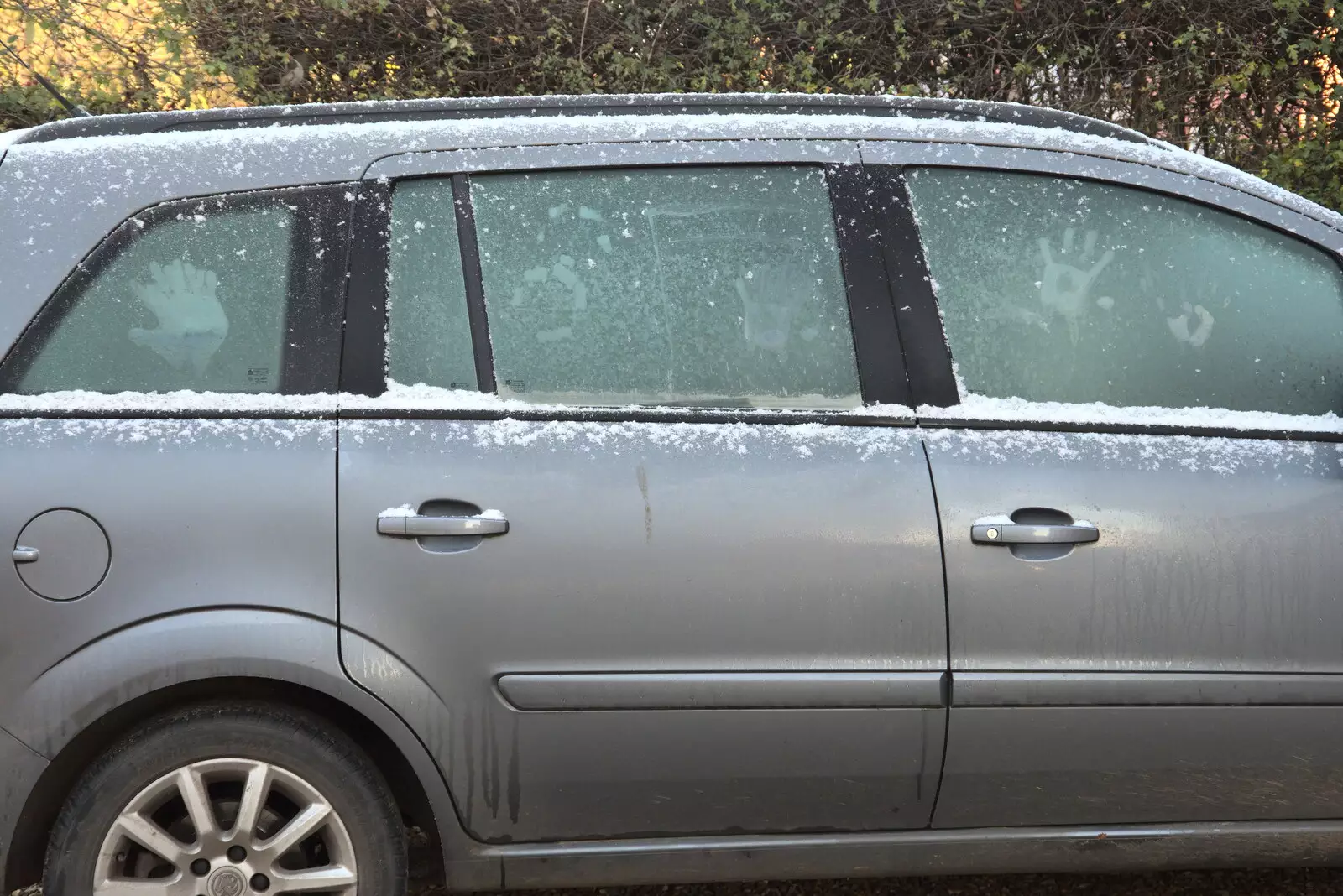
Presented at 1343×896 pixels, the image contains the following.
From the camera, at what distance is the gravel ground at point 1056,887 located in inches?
119

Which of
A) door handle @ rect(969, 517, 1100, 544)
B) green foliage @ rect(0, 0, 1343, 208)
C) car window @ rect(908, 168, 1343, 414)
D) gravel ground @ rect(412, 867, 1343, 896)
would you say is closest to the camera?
door handle @ rect(969, 517, 1100, 544)

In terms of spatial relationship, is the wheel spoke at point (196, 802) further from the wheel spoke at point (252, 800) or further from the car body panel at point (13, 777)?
the car body panel at point (13, 777)

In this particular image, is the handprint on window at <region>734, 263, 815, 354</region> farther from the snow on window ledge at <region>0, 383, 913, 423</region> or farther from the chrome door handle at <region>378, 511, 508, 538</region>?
the chrome door handle at <region>378, 511, 508, 538</region>

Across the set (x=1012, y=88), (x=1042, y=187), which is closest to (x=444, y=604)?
(x=1042, y=187)

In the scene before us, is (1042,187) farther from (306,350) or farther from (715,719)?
(306,350)

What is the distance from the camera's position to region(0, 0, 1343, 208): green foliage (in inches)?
247

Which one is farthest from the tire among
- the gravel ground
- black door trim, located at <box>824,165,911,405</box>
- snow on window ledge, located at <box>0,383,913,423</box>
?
black door trim, located at <box>824,165,911,405</box>

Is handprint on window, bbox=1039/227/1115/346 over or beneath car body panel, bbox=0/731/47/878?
over

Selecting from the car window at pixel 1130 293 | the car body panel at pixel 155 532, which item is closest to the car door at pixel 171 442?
the car body panel at pixel 155 532

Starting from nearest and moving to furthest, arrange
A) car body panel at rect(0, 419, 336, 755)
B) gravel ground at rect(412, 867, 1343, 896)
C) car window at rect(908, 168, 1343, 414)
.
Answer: car body panel at rect(0, 419, 336, 755), car window at rect(908, 168, 1343, 414), gravel ground at rect(412, 867, 1343, 896)

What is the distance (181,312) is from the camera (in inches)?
93.2

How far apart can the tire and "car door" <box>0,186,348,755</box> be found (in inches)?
4.9

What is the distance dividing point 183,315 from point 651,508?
99 cm

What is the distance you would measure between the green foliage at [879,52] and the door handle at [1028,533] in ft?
14.6
